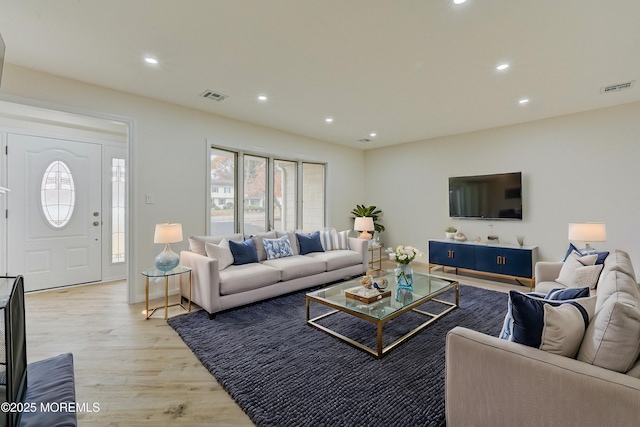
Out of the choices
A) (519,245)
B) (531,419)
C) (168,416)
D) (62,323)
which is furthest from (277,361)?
(519,245)

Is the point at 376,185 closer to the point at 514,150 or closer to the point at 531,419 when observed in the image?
the point at 514,150

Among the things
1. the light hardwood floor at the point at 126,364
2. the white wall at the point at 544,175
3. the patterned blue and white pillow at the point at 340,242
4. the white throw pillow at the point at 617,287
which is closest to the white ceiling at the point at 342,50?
the white wall at the point at 544,175

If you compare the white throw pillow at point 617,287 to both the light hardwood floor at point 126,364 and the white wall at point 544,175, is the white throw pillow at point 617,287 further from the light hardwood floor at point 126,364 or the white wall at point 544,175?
the white wall at point 544,175

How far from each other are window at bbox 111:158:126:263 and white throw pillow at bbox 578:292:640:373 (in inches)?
215

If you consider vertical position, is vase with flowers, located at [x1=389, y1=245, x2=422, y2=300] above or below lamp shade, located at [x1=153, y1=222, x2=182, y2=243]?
below

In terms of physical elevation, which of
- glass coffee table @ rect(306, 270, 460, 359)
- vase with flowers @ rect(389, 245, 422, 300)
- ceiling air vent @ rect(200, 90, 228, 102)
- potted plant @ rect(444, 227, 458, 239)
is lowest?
glass coffee table @ rect(306, 270, 460, 359)

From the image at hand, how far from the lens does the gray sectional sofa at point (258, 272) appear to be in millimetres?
3125

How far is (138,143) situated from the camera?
11.9 feet

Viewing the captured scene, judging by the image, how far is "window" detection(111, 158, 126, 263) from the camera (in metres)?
4.61

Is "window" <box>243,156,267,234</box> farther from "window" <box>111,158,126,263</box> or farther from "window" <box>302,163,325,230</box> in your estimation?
"window" <box>111,158,126,263</box>

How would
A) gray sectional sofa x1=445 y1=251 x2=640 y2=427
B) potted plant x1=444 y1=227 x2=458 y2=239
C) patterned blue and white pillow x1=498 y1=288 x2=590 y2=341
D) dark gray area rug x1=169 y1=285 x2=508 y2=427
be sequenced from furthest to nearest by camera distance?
potted plant x1=444 y1=227 x2=458 y2=239 < dark gray area rug x1=169 y1=285 x2=508 y2=427 < patterned blue and white pillow x1=498 y1=288 x2=590 y2=341 < gray sectional sofa x1=445 y1=251 x2=640 y2=427

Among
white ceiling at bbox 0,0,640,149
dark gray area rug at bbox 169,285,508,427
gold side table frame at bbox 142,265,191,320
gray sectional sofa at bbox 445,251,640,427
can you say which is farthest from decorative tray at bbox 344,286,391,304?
white ceiling at bbox 0,0,640,149

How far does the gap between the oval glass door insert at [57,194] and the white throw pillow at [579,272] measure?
617 cm

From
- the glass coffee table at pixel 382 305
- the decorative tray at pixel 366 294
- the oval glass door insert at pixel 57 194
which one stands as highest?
the oval glass door insert at pixel 57 194
